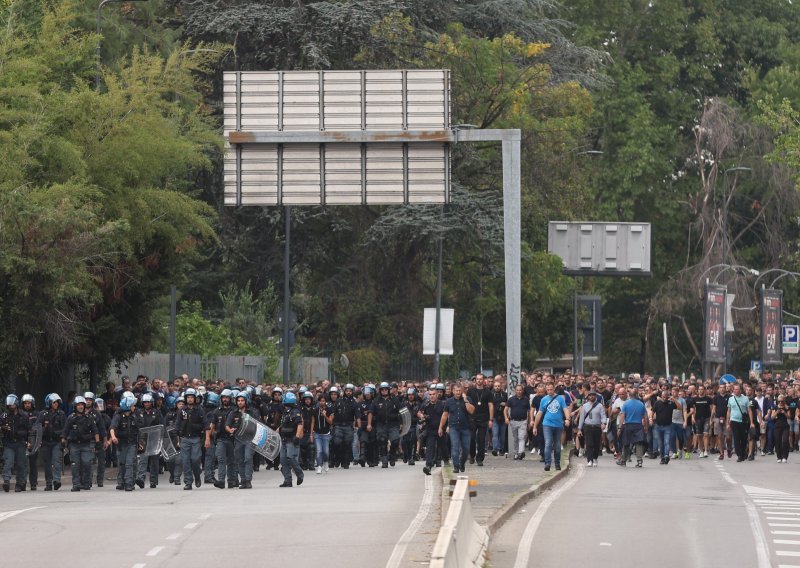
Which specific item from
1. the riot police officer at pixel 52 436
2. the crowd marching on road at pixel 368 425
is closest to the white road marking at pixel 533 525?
the crowd marching on road at pixel 368 425

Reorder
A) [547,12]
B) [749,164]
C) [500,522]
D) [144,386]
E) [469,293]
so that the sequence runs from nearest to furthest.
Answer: [500,522]
[144,386]
[469,293]
[547,12]
[749,164]

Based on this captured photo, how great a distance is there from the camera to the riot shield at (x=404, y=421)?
34719 millimetres

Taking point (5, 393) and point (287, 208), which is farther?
point (287, 208)

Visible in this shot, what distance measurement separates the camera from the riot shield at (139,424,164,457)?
28828 millimetres

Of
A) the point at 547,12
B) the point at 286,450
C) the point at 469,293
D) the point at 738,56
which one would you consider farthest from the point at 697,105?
the point at 286,450

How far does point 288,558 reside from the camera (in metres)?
16.8

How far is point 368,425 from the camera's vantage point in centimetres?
3481

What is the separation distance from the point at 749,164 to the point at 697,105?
5.42m

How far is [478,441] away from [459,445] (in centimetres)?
331

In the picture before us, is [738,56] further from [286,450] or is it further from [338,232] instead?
[286,450]

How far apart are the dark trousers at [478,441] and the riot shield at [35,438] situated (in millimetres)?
7940

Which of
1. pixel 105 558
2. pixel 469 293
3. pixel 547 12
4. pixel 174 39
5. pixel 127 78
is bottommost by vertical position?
pixel 105 558

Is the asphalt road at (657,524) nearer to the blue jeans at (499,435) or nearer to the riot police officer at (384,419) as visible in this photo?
the riot police officer at (384,419)

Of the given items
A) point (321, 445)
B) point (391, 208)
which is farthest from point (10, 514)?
point (391, 208)
